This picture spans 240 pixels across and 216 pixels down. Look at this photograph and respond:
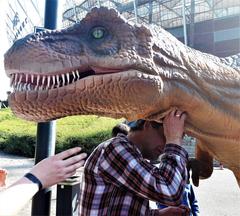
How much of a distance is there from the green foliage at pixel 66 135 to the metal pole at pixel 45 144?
713 centimetres

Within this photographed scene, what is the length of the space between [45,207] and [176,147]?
1351 millimetres

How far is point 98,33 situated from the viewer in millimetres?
1276

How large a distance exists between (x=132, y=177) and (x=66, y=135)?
10075 millimetres

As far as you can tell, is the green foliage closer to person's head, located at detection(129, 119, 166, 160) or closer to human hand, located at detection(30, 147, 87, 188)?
person's head, located at detection(129, 119, 166, 160)

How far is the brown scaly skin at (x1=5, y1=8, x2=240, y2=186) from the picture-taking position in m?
1.23

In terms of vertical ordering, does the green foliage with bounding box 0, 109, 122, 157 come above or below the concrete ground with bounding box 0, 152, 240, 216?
above

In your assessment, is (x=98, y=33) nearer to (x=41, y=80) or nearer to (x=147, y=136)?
(x=41, y=80)

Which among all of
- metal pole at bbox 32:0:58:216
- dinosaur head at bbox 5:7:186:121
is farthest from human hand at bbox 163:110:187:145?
metal pole at bbox 32:0:58:216

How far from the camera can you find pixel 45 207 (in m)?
2.55

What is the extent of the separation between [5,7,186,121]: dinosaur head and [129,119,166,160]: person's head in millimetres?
447

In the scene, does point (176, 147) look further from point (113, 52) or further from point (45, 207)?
point (45, 207)

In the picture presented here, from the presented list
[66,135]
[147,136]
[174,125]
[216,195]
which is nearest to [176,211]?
[147,136]

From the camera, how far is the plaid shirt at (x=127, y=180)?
1.50 meters

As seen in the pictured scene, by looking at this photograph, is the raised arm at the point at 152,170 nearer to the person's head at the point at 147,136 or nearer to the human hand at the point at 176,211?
the person's head at the point at 147,136
